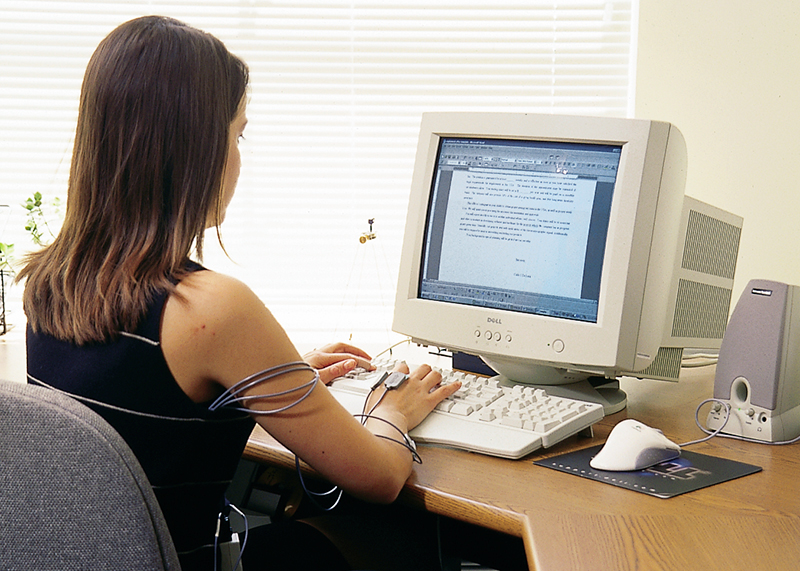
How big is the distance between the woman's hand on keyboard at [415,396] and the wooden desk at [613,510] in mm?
61

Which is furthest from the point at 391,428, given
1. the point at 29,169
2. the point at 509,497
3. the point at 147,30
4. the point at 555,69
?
the point at 29,169

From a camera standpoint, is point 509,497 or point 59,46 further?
point 59,46

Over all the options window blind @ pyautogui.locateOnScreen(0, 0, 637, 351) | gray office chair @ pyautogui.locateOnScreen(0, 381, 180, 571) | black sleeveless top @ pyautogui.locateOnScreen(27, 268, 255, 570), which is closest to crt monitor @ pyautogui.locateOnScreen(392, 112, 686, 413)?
black sleeveless top @ pyautogui.locateOnScreen(27, 268, 255, 570)

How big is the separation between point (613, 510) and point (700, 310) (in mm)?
633

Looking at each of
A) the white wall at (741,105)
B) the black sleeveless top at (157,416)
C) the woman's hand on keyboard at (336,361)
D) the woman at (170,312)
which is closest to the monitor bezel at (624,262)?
the woman's hand on keyboard at (336,361)

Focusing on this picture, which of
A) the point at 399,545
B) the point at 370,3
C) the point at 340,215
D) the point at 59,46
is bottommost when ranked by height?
the point at 399,545

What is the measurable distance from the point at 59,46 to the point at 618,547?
2.09 metres

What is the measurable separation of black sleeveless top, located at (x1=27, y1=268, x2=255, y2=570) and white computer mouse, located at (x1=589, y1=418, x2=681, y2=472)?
0.42m

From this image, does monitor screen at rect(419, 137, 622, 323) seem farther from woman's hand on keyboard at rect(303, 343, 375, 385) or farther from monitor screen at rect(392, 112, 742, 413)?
woman's hand on keyboard at rect(303, 343, 375, 385)

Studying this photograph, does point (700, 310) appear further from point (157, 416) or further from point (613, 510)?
point (157, 416)

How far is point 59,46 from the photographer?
211cm

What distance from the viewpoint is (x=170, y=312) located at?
0.73m

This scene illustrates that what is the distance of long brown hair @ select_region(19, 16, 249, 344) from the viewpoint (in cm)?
80

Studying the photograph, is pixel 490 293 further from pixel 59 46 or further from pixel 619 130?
pixel 59 46
